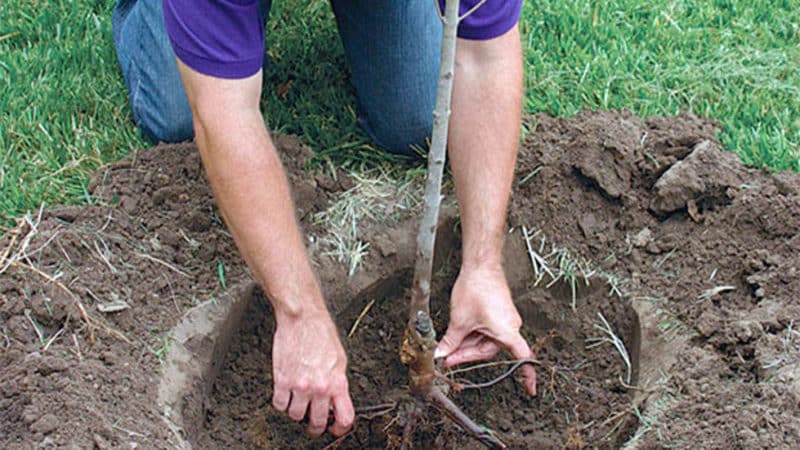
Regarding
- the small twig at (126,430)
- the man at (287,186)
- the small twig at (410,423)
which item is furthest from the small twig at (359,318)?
the small twig at (126,430)

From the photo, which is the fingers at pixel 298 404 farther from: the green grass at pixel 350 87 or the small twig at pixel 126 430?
the green grass at pixel 350 87

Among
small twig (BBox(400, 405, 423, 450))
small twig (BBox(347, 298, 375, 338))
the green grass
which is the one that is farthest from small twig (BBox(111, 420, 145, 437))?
the green grass

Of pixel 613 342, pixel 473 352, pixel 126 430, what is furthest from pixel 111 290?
pixel 613 342

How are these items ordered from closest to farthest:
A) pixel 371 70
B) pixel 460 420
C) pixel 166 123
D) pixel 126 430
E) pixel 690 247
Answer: pixel 126 430, pixel 460 420, pixel 690 247, pixel 166 123, pixel 371 70

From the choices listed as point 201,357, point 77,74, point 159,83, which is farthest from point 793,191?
point 77,74

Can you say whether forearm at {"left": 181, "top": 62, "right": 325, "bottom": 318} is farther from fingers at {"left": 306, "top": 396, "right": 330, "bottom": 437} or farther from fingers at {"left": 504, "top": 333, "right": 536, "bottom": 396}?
fingers at {"left": 504, "top": 333, "right": 536, "bottom": 396}

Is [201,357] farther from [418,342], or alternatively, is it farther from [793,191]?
[793,191]

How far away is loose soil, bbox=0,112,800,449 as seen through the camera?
2.21 metres

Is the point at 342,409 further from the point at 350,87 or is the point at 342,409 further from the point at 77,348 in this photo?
the point at 350,87

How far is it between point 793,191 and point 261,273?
5.01 ft

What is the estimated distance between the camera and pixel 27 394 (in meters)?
2.15

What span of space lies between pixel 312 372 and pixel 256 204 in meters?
0.42

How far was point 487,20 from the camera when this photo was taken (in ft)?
8.32

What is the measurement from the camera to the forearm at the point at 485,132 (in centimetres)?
251
